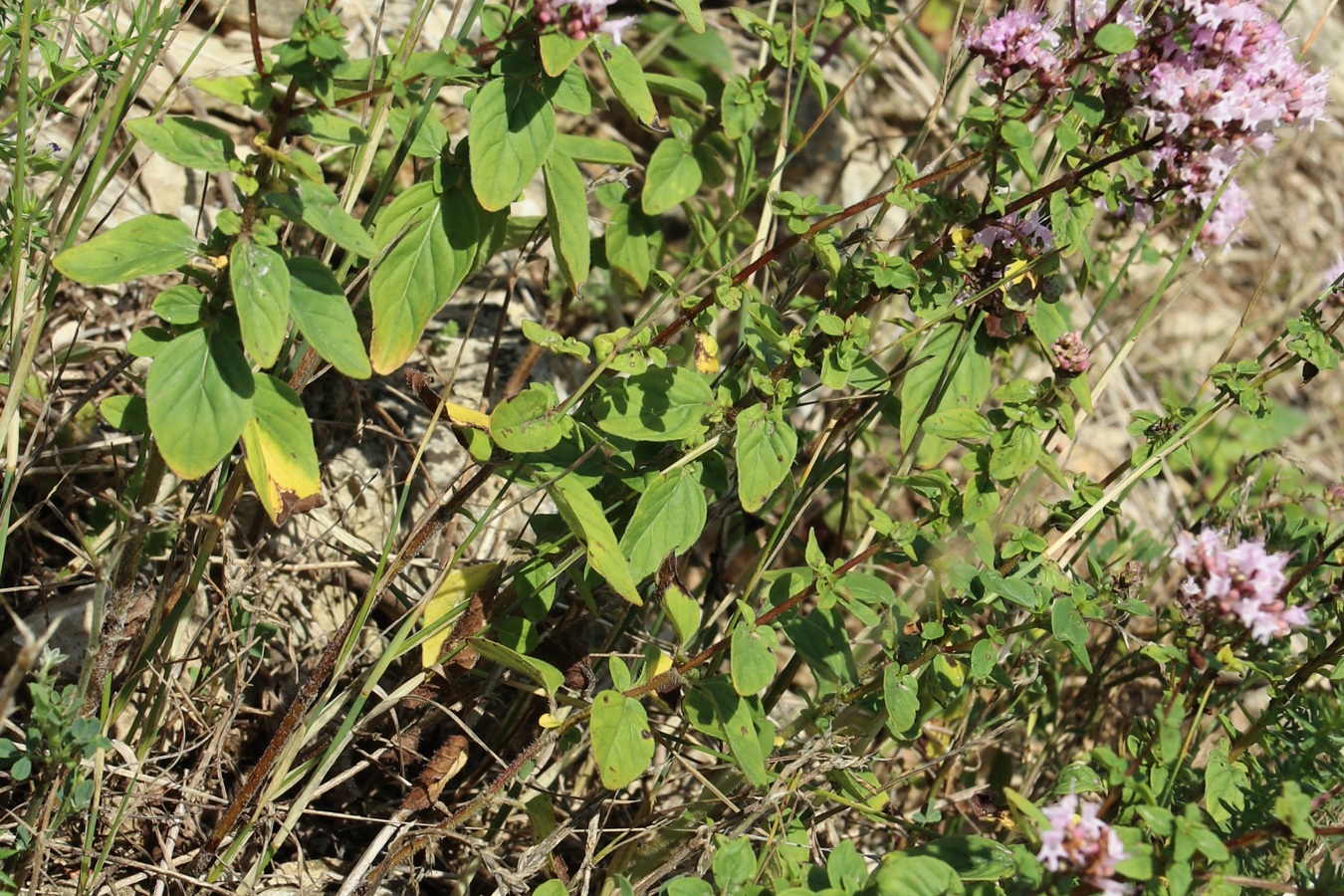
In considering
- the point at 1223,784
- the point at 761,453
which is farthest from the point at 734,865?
the point at 1223,784

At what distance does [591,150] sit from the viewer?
2059 mm

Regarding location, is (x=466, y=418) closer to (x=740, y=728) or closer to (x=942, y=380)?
(x=740, y=728)

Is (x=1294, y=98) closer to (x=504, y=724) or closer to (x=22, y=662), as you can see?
(x=504, y=724)

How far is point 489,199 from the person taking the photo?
1717mm

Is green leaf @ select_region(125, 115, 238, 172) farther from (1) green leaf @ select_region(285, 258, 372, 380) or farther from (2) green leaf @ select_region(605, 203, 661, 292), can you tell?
(2) green leaf @ select_region(605, 203, 661, 292)

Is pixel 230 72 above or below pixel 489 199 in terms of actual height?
below

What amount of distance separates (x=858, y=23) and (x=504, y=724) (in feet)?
5.19

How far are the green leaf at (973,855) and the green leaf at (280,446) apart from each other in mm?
1055

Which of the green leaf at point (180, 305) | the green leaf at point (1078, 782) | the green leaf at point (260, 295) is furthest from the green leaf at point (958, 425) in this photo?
the green leaf at point (180, 305)

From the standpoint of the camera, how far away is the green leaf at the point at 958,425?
188cm

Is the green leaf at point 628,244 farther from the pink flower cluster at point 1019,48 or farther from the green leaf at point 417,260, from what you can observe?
the pink flower cluster at point 1019,48

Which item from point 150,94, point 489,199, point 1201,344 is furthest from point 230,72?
point 1201,344

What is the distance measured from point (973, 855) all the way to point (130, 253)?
1.49 meters

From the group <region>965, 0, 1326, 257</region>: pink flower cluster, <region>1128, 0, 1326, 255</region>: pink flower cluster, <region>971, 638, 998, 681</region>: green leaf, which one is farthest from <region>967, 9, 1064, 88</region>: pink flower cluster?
<region>971, 638, 998, 681</region>: green leaf
